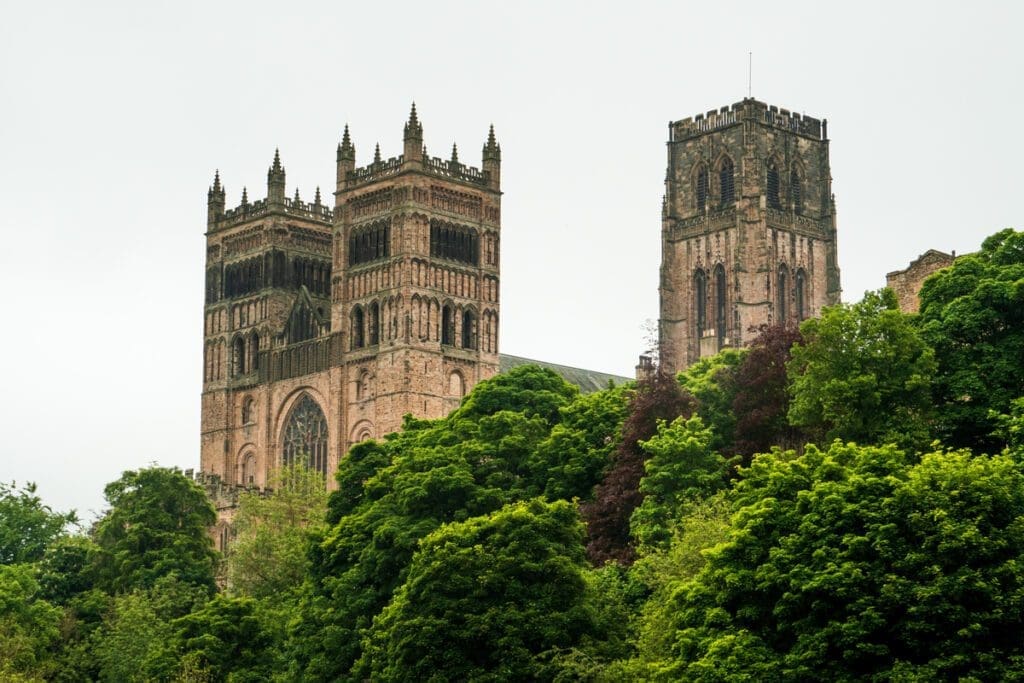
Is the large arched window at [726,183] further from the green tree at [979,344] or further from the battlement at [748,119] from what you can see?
the green tree at [979,344]

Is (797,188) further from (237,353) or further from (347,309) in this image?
(237,353)

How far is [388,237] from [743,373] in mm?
56461

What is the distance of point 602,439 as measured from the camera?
77.1 m

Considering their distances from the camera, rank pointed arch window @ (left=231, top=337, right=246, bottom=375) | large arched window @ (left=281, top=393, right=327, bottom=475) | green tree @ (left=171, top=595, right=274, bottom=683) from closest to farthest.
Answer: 1. green tree @ (left=171, top=595, right=274, bottom=683)
2. large arched window @ (left=281, top=393, right=327, bottom=475)
3. pointed arch window @ (left=231, top=337, right=246, bottom=375)

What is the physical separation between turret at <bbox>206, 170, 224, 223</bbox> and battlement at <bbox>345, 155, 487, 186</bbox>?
13.5 meters

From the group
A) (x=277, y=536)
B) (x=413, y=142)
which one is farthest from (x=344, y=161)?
(x=277, y=536)

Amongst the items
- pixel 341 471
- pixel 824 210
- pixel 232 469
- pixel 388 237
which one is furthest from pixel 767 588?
pixel 824 210

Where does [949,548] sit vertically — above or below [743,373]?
below

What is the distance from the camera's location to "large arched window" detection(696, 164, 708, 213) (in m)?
152

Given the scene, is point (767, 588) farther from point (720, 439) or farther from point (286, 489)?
point (286, 489)

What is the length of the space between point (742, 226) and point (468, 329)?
2715 centimetres

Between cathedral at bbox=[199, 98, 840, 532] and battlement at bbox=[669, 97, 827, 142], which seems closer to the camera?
cathedral at bbox=[199, 98, 840, 532]

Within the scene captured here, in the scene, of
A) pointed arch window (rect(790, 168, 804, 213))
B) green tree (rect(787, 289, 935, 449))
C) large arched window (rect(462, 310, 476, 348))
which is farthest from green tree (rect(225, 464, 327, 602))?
pointed arch window (rect(790, 168, 804, 213))

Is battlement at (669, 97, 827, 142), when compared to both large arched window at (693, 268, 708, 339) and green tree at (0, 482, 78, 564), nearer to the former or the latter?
large arched window at (693, 268, 708, 339)
